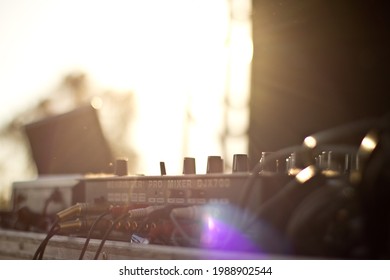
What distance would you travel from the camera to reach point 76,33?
1.74 metres

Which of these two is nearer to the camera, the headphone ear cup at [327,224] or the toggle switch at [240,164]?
the headphone ear cup at [327,224]

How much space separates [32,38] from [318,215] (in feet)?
3.93

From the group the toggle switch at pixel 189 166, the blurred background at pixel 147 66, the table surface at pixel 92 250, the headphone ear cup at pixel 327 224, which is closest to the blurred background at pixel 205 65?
the blurred background at pixel 147 66

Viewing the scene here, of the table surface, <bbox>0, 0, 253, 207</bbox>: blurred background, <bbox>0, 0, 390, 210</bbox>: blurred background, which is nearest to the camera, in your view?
the table surface

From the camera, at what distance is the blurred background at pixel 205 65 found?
1297 mm

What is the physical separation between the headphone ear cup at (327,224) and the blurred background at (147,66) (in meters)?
0.95

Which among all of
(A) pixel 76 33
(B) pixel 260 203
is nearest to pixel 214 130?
(A) pixel 76 33

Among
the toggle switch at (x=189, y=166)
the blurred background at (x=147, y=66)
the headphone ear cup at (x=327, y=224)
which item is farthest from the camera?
the blurred background at (x=147, y=66)

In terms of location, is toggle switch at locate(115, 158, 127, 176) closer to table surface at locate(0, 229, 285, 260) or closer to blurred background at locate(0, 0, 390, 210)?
table surface at locate(0, 229, 285, 260)

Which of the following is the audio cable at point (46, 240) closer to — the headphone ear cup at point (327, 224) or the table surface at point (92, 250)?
the table surface at point (92, 250)

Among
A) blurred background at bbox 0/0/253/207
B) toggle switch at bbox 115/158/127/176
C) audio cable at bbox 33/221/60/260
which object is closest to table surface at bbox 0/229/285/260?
audio cable at bbox 33/221/60/260

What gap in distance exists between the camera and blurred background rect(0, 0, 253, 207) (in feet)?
5.14

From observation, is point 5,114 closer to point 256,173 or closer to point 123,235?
point 123,235

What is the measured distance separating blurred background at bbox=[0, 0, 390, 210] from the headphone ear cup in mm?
638
